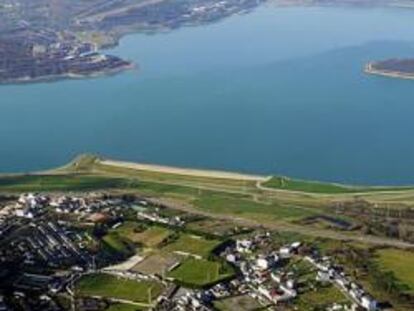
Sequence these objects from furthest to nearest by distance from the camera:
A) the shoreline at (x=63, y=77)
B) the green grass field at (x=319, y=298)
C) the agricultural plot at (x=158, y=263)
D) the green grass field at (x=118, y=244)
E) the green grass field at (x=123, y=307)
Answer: the shoreline at (x=63, y=77) < the green grass field at (x=118, y=244) < the agricultural plot at (x=158, y=263) < the green grass field at (x=319, y=298) < the green grass field at (x=123, y=307)

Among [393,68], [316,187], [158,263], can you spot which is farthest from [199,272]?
[393,68]

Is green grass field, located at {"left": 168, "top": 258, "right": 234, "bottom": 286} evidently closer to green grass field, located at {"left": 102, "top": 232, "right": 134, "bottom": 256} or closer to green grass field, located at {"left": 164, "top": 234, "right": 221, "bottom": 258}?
green grass field, located at {"left": 164, "top": 234, "right": 221, "bottom": 258}

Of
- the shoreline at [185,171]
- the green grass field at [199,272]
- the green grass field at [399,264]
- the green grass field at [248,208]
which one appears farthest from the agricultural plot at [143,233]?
the shoreline at [185,171]

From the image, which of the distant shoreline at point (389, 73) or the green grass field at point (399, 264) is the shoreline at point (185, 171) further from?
the distant shoreline at point (389, 73)

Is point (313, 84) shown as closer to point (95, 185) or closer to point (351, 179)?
point (351, 179)

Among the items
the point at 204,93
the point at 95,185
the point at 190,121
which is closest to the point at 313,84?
the point at 204,93

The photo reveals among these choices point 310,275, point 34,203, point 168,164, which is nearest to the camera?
point 310,275

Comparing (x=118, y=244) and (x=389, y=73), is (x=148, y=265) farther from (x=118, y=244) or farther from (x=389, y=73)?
(x=389, y=73)
